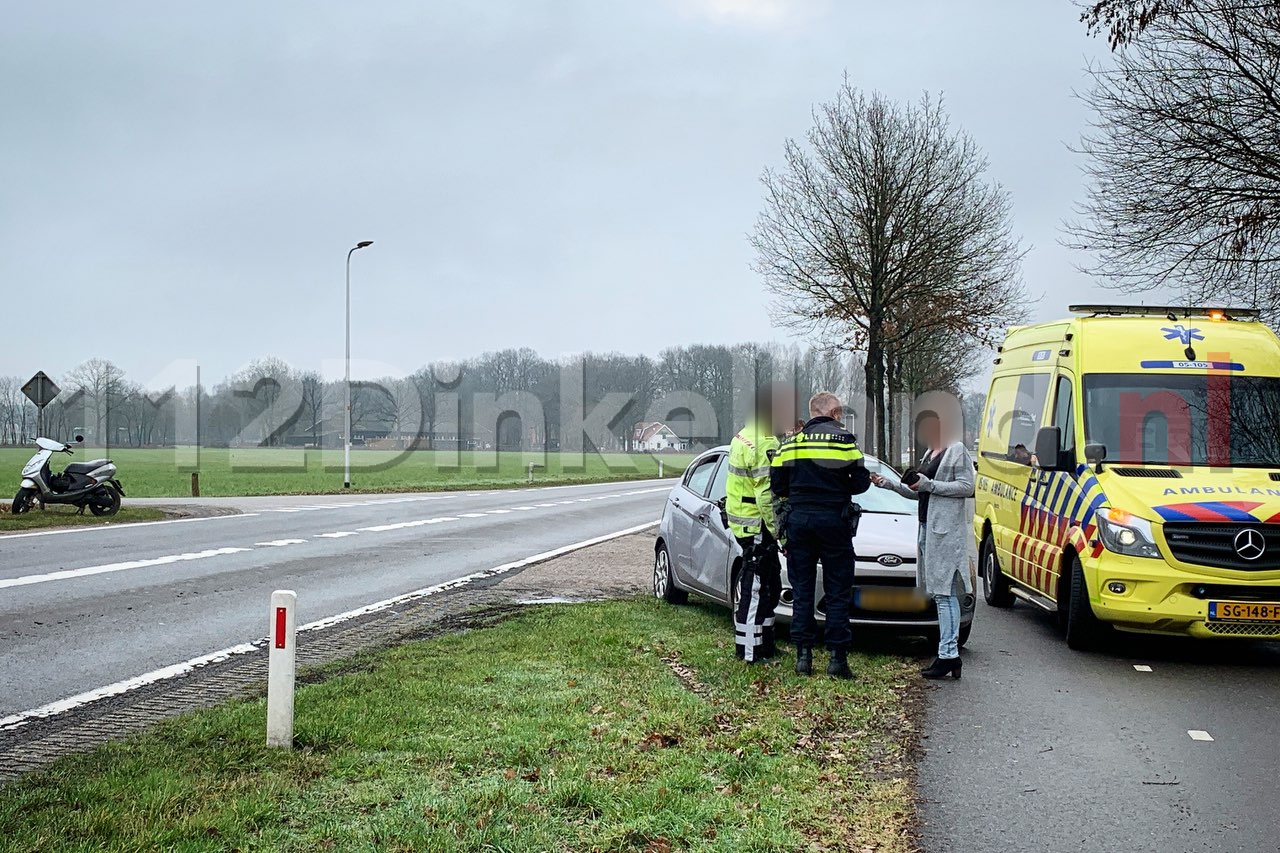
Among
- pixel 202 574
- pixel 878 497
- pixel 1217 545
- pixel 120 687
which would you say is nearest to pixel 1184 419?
pixel 1217 545

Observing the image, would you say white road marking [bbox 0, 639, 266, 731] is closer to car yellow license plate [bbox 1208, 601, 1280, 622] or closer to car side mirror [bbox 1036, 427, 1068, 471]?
car side mirror [bbox 1036, 427, 1068, 471]

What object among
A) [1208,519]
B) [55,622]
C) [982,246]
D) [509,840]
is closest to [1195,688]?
[1208,519]

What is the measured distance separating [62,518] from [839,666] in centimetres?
1746

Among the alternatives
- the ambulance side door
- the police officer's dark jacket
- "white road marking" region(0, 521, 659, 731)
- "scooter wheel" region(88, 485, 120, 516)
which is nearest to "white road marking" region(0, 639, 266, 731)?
"white road marking" region(0, 521, 659, 731)

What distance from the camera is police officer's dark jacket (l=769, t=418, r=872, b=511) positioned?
7.75 meters

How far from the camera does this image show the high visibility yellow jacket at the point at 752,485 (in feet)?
27.3

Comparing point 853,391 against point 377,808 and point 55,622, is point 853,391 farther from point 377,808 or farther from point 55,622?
point 377,808

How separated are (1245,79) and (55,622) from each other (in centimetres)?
1646

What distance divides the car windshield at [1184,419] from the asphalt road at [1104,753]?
1.63m

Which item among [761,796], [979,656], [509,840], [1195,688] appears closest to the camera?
[509,840]

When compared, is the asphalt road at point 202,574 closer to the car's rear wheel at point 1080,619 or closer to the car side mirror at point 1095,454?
Answer: the car's rear wheel at point 1080,619

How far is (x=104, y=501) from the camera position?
22.0 m

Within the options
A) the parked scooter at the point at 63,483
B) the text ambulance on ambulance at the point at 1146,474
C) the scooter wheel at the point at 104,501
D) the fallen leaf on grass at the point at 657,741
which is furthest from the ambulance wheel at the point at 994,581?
the scooter wheel at the point at 104,501

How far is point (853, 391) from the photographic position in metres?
63.3
